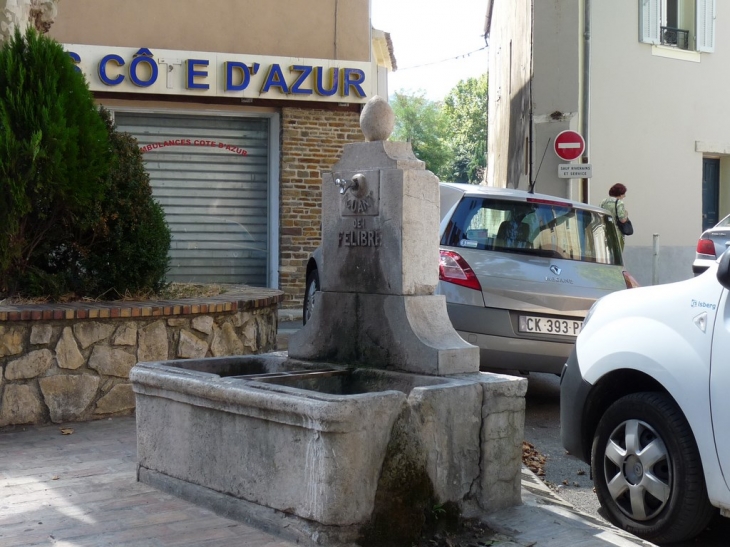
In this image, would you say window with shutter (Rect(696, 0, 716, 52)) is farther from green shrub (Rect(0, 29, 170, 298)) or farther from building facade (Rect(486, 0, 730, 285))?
green shrub (Rect(0, 29, 170, 298))

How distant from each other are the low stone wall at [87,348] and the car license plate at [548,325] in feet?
7.49

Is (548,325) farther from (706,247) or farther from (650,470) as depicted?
(706,247)

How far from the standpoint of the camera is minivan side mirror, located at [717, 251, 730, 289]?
14.0ft

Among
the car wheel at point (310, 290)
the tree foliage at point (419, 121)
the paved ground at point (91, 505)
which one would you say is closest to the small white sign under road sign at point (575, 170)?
the car wheel at point (310, 290)

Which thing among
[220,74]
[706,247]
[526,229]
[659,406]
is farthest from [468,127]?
[659,406]

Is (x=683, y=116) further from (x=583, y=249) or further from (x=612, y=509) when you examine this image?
(x=612, y=509)

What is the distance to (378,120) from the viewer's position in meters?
5.31

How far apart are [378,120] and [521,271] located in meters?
2.60

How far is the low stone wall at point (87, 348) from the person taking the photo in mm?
A: 6727

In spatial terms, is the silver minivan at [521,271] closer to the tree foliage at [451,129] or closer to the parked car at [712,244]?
the parked car at [712,244]

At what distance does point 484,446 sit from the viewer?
466 centimetres

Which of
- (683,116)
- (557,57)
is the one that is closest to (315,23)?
(557,57)

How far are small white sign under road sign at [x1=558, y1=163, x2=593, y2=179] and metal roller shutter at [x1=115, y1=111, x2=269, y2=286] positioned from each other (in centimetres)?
594

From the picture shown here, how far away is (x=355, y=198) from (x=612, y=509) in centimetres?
209
